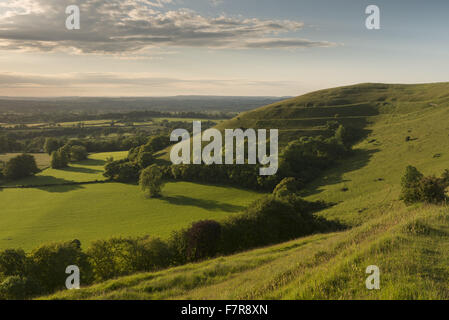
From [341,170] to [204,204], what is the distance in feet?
145

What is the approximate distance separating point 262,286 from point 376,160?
8145cm

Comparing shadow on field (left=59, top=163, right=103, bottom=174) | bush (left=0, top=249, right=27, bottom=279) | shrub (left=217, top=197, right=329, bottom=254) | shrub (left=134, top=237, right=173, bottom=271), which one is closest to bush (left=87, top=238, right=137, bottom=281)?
shrub (left=134, top=237, right=173, bottom=271)

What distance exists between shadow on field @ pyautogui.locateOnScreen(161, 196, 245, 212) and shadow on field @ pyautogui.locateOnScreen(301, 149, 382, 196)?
19.7m

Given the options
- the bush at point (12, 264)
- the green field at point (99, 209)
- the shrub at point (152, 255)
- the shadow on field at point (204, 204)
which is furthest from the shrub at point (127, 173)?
the shrub at point (152, 255)

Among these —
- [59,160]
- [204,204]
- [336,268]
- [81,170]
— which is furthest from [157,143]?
[336,268]

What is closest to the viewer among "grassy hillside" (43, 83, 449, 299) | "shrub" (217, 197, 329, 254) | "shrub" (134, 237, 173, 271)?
"grassy hillside" (43, 83, 449, 299)

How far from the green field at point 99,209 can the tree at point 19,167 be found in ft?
14.5

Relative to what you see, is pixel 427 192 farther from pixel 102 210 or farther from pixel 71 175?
pixel 71 175

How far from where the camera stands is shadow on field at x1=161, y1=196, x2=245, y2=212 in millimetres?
70125

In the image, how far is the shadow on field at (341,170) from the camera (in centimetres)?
7219

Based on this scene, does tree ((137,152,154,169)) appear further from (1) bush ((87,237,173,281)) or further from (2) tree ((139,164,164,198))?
(1) bush ((87,237,173,281))

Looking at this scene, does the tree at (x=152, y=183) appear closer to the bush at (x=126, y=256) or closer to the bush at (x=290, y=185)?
the bush at (x=290, y=185)

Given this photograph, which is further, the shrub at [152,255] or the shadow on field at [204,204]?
the shadow on field at [204,204]

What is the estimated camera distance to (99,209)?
2842 inches
